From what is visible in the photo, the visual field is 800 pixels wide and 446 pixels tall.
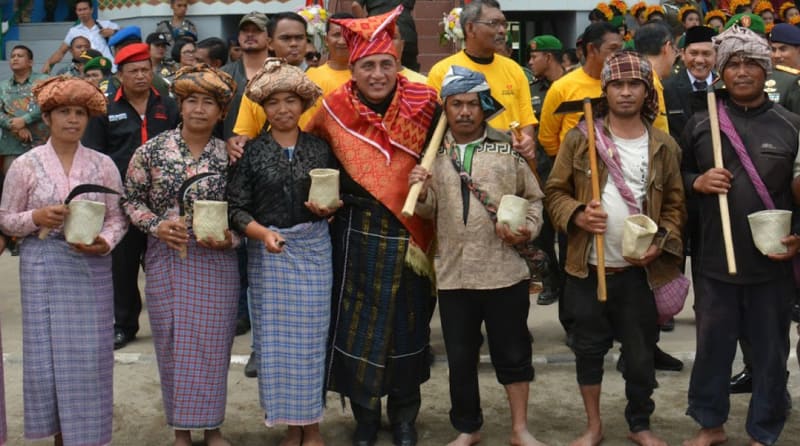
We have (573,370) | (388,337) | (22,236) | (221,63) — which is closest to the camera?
(22,236)

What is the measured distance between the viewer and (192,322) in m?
4.83

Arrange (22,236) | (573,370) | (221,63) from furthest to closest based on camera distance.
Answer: (221,63)
(573,370)
(22,236)

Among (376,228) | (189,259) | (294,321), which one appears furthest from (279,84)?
(294,321)

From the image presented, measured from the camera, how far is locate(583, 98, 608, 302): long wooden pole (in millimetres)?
4680

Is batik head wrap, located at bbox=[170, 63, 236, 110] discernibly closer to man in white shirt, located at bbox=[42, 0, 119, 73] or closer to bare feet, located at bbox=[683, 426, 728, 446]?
bare feet, located at bbox=[683, 426, 728, 446]

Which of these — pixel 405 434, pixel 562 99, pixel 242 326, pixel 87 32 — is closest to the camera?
pixel 405 434

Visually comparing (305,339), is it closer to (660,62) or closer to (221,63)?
(660,62)

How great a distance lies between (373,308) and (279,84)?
3.77ft

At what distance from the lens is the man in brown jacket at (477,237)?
473cm

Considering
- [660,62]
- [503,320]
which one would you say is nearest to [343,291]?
[503,320]

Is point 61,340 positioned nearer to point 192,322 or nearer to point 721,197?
point 192,322

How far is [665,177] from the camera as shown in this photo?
478cm

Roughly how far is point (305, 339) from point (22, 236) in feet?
4.46

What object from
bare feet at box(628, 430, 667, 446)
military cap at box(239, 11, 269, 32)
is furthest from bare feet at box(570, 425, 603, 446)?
military cap at box(239, 11, 269, 32)
